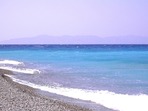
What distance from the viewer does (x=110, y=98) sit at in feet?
55.7

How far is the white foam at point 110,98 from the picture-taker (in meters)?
15.1

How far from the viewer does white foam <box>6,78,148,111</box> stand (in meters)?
15.1

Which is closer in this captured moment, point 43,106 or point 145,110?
point 43,106

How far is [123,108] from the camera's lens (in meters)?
14.7

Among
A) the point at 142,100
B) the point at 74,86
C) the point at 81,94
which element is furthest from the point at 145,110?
the point at 74,86

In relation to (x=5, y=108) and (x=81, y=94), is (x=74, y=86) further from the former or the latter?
(x=5, y=108)

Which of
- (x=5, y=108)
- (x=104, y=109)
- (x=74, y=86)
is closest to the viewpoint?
(x=5, y=108)

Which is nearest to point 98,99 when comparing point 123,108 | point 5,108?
point 123,108

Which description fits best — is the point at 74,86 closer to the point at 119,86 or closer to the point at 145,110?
the point at 119,86

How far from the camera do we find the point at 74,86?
69.7 ft

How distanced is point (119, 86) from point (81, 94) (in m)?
4.08

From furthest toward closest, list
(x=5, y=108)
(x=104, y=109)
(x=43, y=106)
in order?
1. (x=104, y=109)
2. (x=43, y=106)
3. (x=5, y=108)

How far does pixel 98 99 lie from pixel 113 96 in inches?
45.5

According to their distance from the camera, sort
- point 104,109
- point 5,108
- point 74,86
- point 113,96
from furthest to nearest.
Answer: point 74,86
point 113,96
point 104,109
point 5,108
